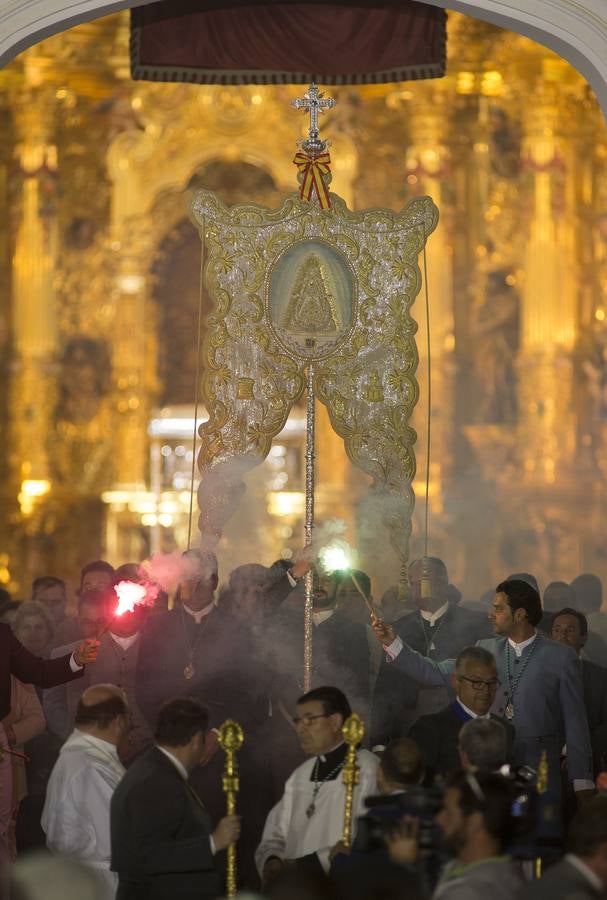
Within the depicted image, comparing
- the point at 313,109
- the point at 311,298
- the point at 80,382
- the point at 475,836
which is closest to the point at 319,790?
the point at 475,836

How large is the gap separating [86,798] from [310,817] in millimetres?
837

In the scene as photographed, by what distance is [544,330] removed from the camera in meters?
16.8

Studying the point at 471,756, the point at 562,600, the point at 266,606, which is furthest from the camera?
the point at 562,600

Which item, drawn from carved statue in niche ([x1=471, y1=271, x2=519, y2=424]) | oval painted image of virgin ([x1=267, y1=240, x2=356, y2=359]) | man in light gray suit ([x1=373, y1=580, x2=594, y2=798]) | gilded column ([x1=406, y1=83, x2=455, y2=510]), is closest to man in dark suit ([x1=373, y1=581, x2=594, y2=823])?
man in light gray suit ([x1=373, y1=580, x2=594, y2=798])

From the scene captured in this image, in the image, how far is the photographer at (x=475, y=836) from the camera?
4.69 meters

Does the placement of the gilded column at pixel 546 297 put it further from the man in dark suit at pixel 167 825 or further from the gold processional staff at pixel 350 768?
the man in dark suit at pixel 167 825

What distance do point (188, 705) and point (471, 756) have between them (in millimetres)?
1018

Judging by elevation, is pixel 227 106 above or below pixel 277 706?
above

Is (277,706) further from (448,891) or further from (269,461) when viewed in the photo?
(269,461)

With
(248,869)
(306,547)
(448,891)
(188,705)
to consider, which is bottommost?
(248,869)

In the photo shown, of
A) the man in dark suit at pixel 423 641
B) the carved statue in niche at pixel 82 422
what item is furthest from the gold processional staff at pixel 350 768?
the carved statue in niche at pixel 82 422

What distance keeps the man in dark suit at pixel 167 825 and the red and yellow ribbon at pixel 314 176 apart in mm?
3217

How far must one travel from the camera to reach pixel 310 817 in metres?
6.14

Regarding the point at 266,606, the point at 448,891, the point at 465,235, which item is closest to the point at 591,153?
the point at 465,235
